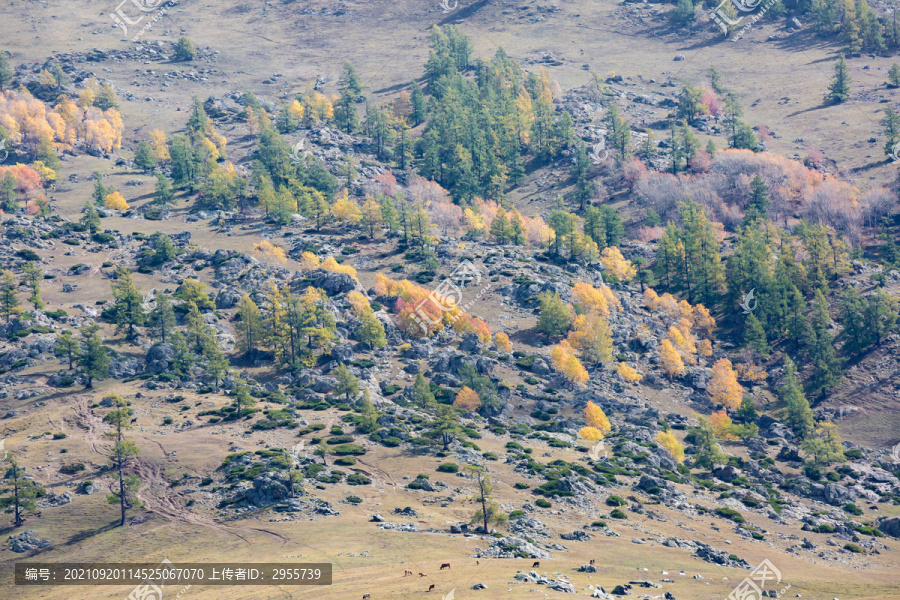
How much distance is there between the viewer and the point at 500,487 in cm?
10269

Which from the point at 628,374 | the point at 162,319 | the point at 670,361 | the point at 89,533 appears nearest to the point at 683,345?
the point at 670,361

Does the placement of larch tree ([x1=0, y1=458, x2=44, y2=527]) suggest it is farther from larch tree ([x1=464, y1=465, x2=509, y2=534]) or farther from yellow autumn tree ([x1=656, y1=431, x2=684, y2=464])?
yellow autumn tree ([x1=656, y1=431, x2=684, y2=464])

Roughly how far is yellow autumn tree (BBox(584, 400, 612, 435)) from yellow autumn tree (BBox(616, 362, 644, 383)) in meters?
14.6

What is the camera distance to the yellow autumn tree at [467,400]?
13188cm

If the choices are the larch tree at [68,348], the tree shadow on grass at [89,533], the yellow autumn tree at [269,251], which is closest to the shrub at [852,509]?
the tree shadow on grass at [89,533]

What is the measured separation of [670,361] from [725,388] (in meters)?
10.3

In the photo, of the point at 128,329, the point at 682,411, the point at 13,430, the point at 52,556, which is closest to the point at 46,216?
the point at 128,329

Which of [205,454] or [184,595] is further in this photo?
[205,454]

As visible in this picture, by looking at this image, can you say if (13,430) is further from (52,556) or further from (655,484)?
(655,484)

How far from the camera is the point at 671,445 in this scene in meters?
129

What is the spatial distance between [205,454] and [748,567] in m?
61.7

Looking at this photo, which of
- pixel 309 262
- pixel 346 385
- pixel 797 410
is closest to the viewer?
pixel 346 385

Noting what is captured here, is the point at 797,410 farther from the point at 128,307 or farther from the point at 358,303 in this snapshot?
the point at 128,307

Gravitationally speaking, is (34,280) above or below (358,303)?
above
